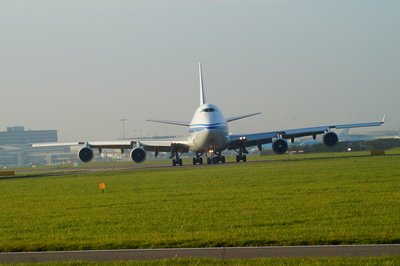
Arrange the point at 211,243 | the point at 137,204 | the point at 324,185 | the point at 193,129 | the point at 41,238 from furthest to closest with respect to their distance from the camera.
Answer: the point at 193,129 < the point at 324,185 < the point at 137,204 < the point at 41,238 < the point at 211,243

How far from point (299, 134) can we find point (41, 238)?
52.0 meters

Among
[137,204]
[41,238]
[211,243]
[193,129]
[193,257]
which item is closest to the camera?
[193,257]

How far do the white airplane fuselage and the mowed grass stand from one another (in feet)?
95.4

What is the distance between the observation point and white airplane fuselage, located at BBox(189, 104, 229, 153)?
205 ft

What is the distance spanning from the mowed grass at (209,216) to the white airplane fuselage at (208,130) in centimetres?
2907

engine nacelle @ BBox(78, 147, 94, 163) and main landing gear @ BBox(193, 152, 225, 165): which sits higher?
engine nacelle @ BBox(78, 147, 94, 163)

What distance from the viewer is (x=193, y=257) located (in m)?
14.0

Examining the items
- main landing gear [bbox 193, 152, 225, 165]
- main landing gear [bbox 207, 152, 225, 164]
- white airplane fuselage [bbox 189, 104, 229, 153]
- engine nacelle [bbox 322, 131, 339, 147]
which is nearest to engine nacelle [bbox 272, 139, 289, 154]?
engine nacelle [bbox 322, 131, 339, 147]

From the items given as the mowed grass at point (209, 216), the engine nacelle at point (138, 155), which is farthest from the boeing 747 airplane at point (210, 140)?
the mowed grass at point (209, 216)

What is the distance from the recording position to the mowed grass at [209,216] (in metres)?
16.3

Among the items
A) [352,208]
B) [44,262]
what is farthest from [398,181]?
[44,262]

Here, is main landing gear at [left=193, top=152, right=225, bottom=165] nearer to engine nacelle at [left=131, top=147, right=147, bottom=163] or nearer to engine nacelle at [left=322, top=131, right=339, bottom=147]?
engine nacelle at [left=131, top=147, right=147, bottom=163]

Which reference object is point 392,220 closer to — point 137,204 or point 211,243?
point 211,243

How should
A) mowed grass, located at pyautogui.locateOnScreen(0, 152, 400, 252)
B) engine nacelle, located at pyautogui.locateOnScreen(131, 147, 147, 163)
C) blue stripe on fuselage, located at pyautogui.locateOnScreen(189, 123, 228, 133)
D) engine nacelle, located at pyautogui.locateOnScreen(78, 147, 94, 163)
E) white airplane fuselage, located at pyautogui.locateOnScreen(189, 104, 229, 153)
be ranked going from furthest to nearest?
1. engine nacelle, located at pyautogui.locateOnScreen(78, 147, 94, 163)
2. engine nacelle, located at pyautogui.locateOnScreen(131, 147, 147, 163)
3. white airplane fuselage, located at pyautogui.locateOnScreen(189, 104, 229, 153)
4. blue stripe on fuselage, located at pyautogui.locateOnScreen(189, 123, 228, 133)
5. mowed grass, located at pyautogui.locateOnScreen(0, 152, 400, 252)
